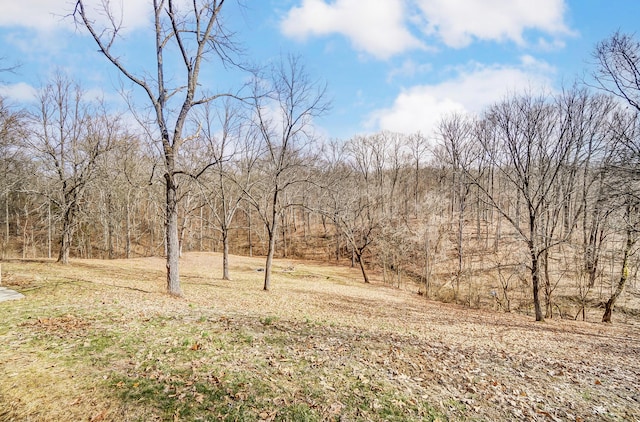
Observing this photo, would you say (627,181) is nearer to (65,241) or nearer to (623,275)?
(623,275)

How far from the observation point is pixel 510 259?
28719 mm

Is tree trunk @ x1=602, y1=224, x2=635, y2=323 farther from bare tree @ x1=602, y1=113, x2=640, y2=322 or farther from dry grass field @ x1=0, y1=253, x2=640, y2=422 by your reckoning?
dry grass field @ x1=0, y1=253, x2=640, y2=422

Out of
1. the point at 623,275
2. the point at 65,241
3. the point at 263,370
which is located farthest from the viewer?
the point at 65,241

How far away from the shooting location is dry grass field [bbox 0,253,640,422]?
3.98 m

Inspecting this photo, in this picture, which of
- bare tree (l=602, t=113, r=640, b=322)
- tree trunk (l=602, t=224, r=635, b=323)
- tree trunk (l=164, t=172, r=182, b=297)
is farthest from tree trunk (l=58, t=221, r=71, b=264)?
tree trunk (l=602, t=224, r=635, b=323)

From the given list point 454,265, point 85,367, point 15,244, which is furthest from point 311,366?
point 15,244

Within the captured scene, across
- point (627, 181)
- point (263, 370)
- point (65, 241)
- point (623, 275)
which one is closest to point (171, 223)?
point (263, 370)

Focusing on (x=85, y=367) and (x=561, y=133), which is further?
(x=561, y=133)

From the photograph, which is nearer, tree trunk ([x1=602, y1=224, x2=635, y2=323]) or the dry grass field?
the dry grass field

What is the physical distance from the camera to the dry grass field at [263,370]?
398cm

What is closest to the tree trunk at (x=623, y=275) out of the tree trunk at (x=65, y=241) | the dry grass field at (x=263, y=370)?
the dry grass field at (x=263, y=370)

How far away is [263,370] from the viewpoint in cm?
502

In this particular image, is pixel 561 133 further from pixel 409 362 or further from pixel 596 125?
pixel 409 362

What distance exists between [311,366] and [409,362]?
2007mm
